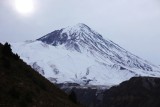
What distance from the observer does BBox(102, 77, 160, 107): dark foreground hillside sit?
13725cm

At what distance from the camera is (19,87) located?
35.1 m

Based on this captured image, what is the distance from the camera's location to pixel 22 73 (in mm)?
41188

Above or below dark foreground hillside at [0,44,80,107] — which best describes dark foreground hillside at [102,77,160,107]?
above

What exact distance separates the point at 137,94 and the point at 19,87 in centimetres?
11381

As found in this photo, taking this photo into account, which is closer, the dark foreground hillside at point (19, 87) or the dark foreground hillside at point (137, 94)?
the dark foreground hillside at point (19, 87)

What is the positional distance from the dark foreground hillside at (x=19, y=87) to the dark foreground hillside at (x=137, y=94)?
91.8m

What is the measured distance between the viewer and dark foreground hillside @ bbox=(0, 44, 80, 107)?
31969 millimetres

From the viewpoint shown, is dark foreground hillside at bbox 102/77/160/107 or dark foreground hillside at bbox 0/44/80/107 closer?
dark foreground hillside at bbox 0/44/80/107

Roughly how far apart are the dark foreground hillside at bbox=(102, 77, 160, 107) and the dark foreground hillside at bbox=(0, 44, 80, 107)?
9178 centimetres

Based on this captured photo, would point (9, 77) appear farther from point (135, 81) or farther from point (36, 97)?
point (135, 81)

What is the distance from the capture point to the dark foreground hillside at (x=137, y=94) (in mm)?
137250

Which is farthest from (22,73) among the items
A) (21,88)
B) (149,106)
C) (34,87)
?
(149,106)

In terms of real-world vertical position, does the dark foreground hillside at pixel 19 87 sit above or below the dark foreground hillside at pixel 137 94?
below

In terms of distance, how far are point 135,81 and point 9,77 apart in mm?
121718
